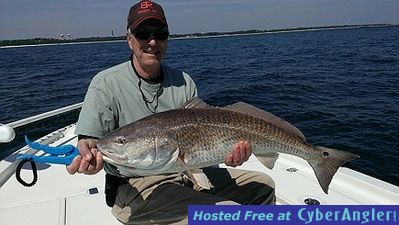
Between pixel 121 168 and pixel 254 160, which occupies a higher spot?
pixel 121 168

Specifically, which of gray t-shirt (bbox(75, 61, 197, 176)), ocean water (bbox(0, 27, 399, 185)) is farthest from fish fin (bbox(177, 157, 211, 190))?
ocean water (bbox(0, 27, 399, 185))

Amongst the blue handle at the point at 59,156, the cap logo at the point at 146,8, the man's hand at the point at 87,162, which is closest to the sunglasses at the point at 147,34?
the cap logo at the point at 146,8

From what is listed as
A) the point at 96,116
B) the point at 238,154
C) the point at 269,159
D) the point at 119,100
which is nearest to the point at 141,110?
the point at 119,100

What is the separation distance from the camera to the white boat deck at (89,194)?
3955mm

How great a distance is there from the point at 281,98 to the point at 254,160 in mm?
10344

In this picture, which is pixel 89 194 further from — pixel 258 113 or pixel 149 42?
pixel 258 113

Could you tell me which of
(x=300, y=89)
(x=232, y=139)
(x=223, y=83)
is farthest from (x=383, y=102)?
(x=232, y=139)

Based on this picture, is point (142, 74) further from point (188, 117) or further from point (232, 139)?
point (232, 139)

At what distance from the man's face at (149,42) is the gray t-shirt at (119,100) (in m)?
0.19

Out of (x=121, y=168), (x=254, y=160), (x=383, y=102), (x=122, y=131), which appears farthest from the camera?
(x=383, y=102)

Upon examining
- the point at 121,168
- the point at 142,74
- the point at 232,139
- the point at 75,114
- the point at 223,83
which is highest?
the point at 142,74

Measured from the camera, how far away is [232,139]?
10.3ft

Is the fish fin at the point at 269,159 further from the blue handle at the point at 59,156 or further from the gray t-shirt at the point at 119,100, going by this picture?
the blue handle at the point at 59,156

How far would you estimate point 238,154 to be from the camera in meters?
3.10
